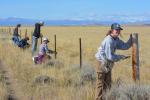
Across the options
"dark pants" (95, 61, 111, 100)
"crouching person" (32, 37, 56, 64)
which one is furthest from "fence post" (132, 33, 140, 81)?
"crouching person" (32, 37, 56, 64)

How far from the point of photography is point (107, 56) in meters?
9.55

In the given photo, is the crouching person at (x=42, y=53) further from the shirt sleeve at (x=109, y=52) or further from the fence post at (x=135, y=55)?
the shirt sleeve at (x=109, y=52)

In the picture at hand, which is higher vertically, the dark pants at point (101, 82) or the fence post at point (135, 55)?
the fence post at point (135, 55)

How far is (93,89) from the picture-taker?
10.6 m

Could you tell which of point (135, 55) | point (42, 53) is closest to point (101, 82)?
point (135, 55)

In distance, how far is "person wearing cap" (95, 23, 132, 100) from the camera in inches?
373

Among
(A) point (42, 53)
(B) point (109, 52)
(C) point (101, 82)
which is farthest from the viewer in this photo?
(A) point (42, 53)

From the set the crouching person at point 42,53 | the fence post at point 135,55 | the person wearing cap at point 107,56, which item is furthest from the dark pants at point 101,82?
the crouching person at point 42,53

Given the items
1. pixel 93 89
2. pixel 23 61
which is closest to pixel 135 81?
pixel 93 89

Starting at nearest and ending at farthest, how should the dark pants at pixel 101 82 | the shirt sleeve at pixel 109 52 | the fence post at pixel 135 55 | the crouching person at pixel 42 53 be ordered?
1. the shirt sleeve at pixel 109 52
2. the dark pants at pixel 101 82
3. the fence post at pixel 135 55
4. the crouching person at pixel 42 53

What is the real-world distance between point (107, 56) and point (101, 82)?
0.65 meters

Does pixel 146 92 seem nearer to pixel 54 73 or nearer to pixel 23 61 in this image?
pixel 54 73

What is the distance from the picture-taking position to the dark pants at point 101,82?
32.1ft

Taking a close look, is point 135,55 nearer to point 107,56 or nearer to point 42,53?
point 107,56
